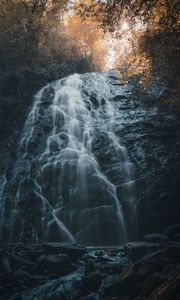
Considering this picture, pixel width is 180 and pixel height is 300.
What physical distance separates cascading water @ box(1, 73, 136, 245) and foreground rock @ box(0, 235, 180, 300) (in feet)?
3.80

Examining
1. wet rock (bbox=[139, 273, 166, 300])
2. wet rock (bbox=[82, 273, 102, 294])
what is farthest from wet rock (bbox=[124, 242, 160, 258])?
wet rock (bbox=[139, 273, 166, 300])

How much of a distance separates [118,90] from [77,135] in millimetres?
5707

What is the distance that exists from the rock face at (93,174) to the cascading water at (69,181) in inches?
1.4

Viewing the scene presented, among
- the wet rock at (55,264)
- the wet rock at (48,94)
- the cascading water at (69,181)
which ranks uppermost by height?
the wet rock at (48,94)

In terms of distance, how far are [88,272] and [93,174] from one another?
4.98 metres

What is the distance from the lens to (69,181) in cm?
1267

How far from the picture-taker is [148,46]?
41.6 ft

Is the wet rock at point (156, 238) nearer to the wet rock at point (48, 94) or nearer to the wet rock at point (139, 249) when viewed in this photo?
the wet rock at point (139, 249)

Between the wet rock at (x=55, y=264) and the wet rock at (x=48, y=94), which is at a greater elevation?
the wet rock at (x=48, y=94)

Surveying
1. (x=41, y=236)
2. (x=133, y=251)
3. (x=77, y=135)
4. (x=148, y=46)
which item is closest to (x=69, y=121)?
(x=77, y=135)

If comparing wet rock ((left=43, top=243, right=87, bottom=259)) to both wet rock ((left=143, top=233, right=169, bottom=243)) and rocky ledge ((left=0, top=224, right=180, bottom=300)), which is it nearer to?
rocky ledge ((left=0, top=224, right=180, bottom=300))

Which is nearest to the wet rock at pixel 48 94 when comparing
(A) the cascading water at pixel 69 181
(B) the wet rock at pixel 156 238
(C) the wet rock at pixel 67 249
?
(A) the cascading water at pixel 69 181

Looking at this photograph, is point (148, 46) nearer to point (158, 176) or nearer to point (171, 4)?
point (171, 4)

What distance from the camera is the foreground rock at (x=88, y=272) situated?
6750 mm
